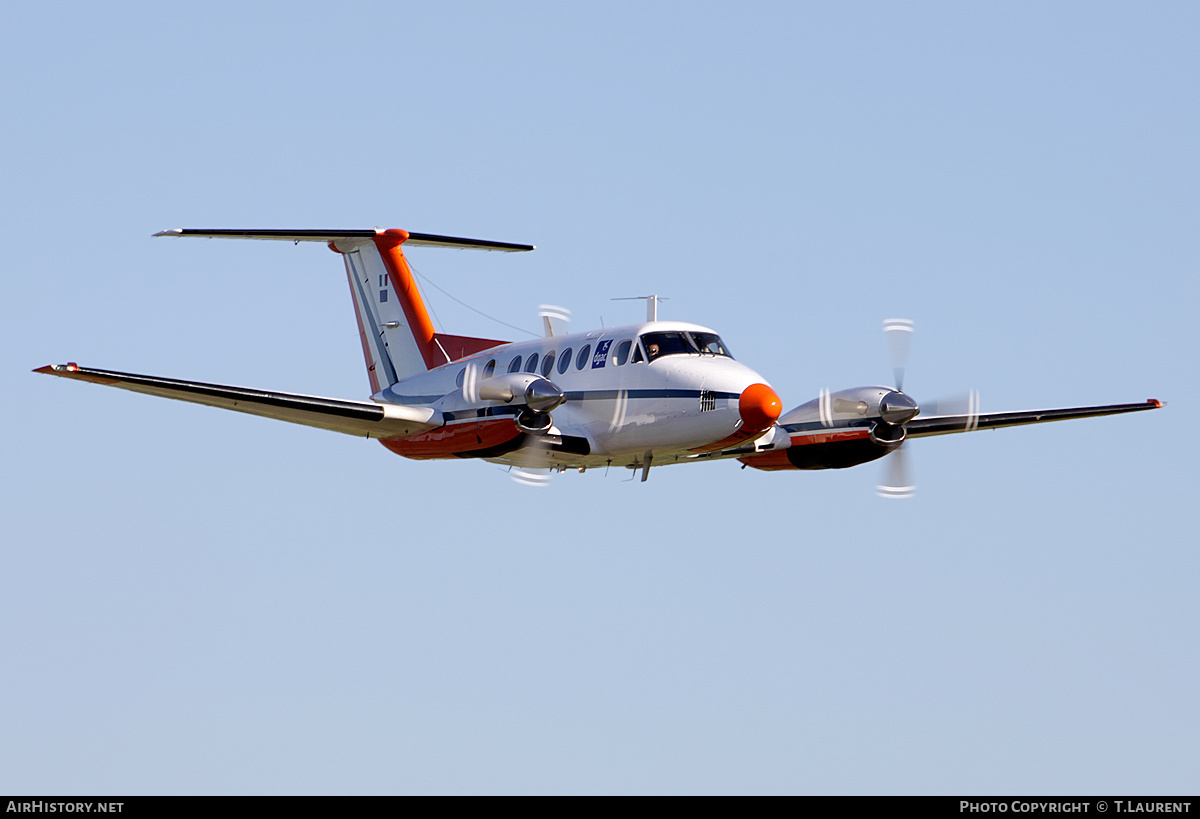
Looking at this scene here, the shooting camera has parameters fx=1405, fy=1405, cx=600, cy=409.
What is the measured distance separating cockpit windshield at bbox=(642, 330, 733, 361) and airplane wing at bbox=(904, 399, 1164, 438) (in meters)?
4.79

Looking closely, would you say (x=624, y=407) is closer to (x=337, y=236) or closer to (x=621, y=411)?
(x=621, y=411)

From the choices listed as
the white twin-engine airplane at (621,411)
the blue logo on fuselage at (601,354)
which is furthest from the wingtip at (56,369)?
the blue logo on fuselage at (601,354)

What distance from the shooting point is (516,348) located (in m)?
26.8

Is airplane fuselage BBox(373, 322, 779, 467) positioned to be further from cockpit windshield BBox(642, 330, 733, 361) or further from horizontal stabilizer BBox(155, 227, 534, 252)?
horizontal stabilizer BBox(155, 227, 534, 252)

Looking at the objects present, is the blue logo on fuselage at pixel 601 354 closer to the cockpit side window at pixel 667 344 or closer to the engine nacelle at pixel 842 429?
the cockpit side window at pixel 667 344

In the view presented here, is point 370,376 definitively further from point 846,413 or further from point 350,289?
point 846,413

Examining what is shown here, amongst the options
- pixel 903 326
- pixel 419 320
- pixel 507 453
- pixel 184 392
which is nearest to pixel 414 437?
pixel 507 453

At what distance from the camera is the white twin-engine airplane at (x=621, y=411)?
75.1 ft

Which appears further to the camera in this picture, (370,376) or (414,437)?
(370,376)

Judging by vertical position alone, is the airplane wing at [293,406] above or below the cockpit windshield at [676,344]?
below

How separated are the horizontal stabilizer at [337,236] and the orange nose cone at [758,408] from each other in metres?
11.9

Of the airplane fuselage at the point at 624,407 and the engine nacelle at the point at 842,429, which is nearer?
the airplane fuselage at the point at 624,407
